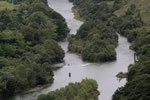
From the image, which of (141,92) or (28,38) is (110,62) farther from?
(141,92)

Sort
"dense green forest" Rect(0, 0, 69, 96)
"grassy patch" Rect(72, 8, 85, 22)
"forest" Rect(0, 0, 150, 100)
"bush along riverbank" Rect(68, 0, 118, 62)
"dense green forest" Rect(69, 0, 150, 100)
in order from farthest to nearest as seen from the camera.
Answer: "grassy patch" Rect(72, 8, 85, 22), "bush along riverbank" Rect(68, 0, 118, 62), "dense green forest" Rect(0, 0, 69, 96), "forest" Rect(0, 0, 150, 100), "dense green forest" Rect(69, 0, 150, 100)

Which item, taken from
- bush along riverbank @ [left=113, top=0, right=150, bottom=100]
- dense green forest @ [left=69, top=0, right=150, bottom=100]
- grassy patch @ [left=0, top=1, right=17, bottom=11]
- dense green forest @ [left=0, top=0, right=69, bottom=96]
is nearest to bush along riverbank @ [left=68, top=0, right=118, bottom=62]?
dense green forest @ [left=69, top=0, right=150, bottom=100]

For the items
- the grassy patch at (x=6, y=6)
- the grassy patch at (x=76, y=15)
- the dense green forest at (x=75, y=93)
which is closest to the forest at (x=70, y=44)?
the dense green forest at (x=75, y=93)

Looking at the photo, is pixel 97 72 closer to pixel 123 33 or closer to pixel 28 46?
pixel 28 46

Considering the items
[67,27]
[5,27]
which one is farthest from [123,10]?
[5,27]

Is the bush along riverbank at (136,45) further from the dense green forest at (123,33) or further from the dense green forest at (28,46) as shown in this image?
the dense green forest at (28,46)

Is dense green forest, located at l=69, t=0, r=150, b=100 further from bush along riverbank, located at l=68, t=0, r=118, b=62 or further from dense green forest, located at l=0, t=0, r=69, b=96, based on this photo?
dense green forest, located at l=0, t=0, r=69, b=96
